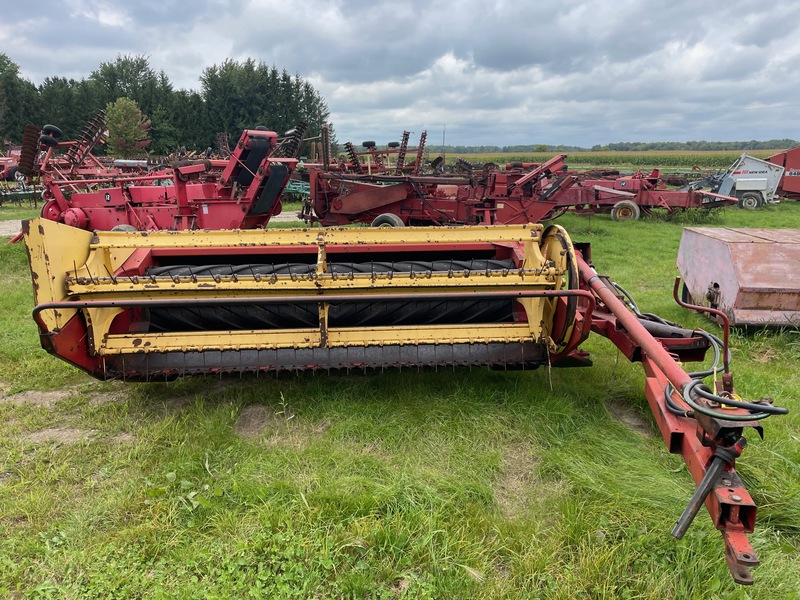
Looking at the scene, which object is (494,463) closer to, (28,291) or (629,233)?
(28,291)

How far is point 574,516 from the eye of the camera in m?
2.41

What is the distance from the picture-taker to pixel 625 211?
49.8 ft

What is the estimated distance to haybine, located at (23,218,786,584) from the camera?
2910 mm

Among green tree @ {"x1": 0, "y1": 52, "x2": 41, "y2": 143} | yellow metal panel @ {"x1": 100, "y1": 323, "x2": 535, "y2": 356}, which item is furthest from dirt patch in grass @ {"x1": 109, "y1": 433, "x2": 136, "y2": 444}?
green tree @ {"x1": 0, "y1": 52, "x2": 41, "y2": 143}

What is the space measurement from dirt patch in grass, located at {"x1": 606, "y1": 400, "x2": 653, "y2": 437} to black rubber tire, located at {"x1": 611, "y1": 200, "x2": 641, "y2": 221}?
42.2ft

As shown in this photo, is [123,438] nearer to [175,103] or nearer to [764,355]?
[764,355]

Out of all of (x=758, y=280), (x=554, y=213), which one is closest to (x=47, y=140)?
(x=758, y=280)

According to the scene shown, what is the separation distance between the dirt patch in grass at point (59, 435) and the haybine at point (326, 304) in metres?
0.42

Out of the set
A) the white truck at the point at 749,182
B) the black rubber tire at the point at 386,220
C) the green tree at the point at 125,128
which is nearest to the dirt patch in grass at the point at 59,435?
the black rubber tire at the point at 386,220

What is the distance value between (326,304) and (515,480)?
5.25ft

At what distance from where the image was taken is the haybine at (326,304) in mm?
2910

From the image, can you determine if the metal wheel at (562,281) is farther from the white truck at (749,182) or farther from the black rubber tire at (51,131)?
the white truck at (749,182)

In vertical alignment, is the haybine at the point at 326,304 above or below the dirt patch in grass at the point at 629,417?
above

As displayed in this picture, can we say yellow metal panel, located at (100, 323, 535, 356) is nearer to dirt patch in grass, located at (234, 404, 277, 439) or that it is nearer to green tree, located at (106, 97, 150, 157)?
dirt patch in grass, located at (234, 404, 277, 439)
